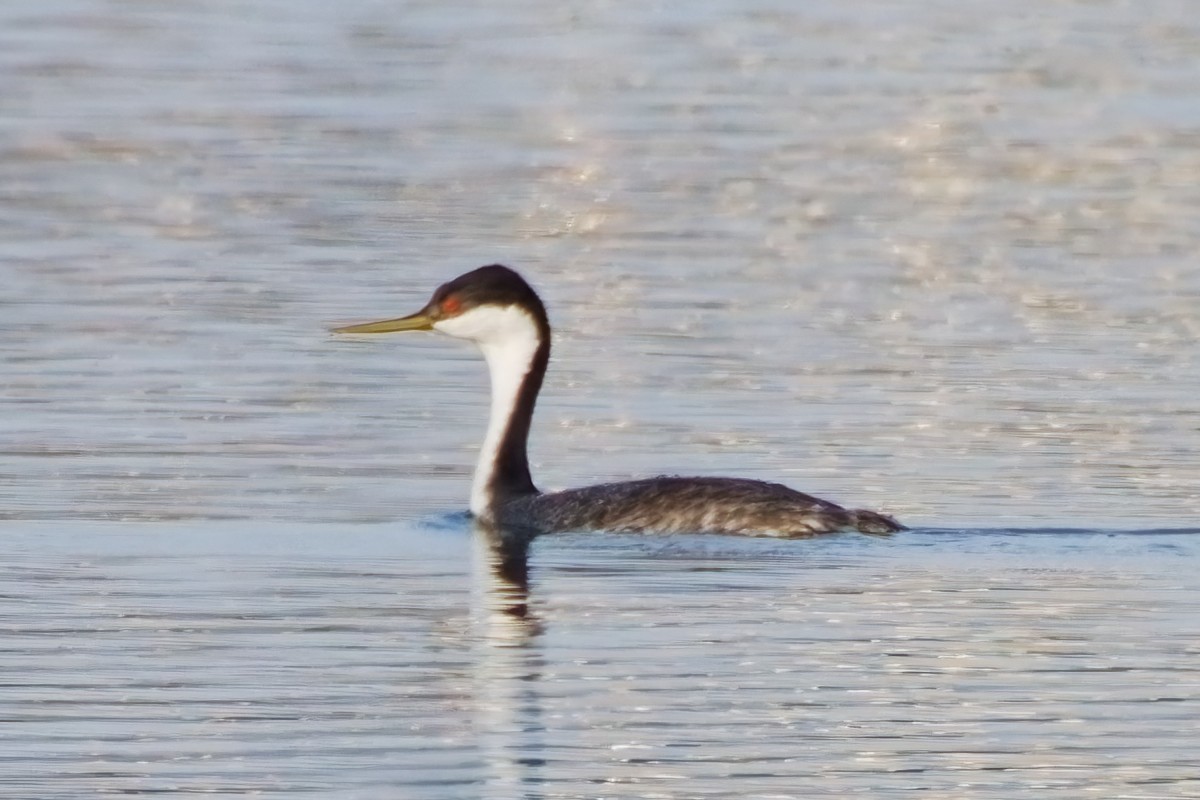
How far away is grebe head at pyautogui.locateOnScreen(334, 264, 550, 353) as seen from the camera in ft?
53.6

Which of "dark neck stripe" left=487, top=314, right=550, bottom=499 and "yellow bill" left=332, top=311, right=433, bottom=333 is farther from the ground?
"yellow bill" left=332, top=311, right=433, bottom=333

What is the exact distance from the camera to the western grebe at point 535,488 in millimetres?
14844

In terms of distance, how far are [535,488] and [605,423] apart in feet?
5.44

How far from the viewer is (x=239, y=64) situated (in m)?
35.3

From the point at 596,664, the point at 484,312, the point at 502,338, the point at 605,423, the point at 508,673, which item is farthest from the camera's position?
the point at 605,423

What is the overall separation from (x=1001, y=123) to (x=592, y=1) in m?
12.9

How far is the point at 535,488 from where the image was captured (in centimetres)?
1628

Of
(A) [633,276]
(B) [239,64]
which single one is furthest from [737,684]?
(B) [239,64]

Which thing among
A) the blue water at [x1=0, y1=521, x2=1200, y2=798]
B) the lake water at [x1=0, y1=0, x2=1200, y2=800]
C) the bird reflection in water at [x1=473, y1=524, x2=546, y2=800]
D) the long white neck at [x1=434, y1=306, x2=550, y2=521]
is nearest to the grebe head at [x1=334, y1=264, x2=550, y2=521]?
the long white neck at [x1=434, y1=306, x2=550, y2=521]

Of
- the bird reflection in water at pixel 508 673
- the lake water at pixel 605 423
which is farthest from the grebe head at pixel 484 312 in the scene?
the bird reflection in water at pixel 508 673

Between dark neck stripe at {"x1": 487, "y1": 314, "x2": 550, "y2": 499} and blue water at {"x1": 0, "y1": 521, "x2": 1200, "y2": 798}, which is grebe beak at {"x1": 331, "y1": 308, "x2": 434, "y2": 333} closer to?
dark neck stripe at {"x1": 487, "y1": 314, "x2": 550, "y2": 499}

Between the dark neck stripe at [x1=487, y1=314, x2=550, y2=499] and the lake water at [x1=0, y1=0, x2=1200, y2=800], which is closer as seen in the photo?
the lake water at [x1=0, y1=0, x2=1200, y2=800]

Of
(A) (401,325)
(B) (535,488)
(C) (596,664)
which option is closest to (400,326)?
(A) (401,325)

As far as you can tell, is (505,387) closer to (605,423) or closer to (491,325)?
(491,325)
